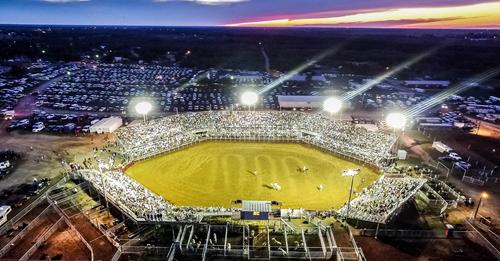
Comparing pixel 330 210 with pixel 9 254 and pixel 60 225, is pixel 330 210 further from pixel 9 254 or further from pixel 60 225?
pixel 9 254

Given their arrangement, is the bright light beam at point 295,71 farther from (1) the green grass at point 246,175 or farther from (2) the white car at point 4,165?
(2) the white car at point 4,165

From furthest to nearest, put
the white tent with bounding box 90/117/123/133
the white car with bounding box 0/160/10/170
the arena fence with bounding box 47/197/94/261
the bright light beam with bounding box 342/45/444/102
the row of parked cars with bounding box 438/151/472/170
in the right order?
the bright light beam with bounding box 342/45/444/102 → the white tent with bounding box 90/117/123/133 → the row of parked cars with bounding box 438/151/472/170 → the white car with bounding box 0/160/10/170 → the arena fence with bounding box 47/197/94/261

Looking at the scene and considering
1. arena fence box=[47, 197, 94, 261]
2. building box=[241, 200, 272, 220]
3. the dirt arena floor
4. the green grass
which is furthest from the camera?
the green grass

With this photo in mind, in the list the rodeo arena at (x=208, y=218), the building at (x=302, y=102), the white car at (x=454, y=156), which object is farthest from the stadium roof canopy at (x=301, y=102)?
the white car at (x=454, y=156)

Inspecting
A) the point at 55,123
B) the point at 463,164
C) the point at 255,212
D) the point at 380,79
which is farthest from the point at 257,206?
the point at 380,79

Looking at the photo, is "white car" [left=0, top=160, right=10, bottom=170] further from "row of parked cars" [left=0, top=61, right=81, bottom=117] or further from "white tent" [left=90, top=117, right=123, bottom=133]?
"row of parked cars" [left=0, top=61, right=81, bottom=117]

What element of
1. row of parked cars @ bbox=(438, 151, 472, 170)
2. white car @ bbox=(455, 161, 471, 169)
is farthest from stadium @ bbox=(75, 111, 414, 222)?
white car @ bbox=(455, 161, 471, 169)

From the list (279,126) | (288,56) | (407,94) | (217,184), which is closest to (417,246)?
(217,184)

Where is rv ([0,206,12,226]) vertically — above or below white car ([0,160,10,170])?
below
